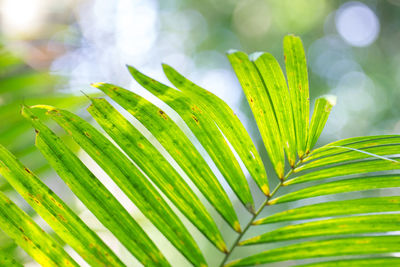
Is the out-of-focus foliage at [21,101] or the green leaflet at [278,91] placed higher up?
the green leaflet at [278,91]

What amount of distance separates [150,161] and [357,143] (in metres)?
0.33

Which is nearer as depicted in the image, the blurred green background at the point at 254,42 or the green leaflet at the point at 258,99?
the green leaflet at the point at 258,99

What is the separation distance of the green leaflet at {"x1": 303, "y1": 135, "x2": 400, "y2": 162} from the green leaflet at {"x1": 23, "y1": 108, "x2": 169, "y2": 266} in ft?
0.98

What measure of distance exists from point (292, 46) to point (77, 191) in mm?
409

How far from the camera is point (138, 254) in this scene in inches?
18.9

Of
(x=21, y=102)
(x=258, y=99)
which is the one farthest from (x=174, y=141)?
(x=21, y=102)

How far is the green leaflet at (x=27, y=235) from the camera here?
0.44 meters

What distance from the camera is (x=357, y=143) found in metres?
0.54

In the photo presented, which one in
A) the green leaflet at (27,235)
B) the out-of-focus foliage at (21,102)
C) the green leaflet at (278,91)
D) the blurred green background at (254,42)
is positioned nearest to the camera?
the green leaflet at (27,235)

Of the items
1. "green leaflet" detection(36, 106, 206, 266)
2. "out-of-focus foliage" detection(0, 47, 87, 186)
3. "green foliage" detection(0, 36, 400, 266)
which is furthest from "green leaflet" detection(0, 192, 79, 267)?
"out-of-focus foliage" detection(0, 47, 87, 186)

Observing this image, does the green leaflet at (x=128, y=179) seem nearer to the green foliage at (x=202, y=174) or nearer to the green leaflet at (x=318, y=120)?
the green foliage at (x=202, y=174)

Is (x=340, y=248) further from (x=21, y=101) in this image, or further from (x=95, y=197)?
(x=21, y=101)

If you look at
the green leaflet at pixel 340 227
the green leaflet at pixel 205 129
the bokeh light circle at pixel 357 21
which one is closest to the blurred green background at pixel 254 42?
the bokeh light circle at pixel 357 21

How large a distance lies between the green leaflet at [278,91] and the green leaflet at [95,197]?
0.28 meters
